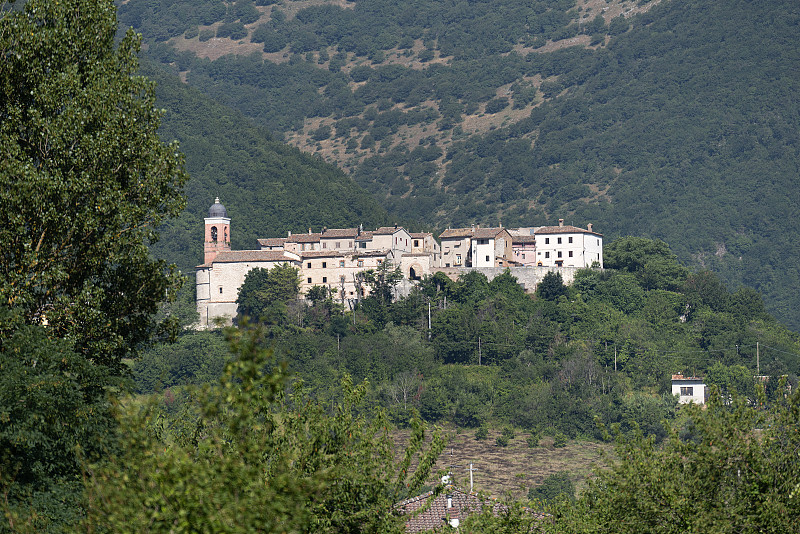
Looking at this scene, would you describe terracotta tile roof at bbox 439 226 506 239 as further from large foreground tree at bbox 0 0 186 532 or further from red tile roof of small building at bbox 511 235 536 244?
large foreground tree at bbox 0 0 186 532

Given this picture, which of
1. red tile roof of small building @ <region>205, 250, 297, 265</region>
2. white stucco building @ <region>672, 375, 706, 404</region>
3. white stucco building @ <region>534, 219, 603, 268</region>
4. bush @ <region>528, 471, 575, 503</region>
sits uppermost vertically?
white stucco building @ <region>534, 219, 603, 268</region>

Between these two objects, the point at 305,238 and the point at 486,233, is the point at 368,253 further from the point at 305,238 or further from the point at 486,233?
the point at 486,233

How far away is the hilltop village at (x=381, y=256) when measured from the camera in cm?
10556

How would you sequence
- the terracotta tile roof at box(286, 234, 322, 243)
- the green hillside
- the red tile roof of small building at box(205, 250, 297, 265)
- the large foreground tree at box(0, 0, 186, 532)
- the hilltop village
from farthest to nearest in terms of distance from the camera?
the green hillside → the terracotta tile roof at box(286, 234, 322, 243) → the hilltop village → the red tile roof of small building at box(205, 250, 297, 265) → the large foreground tree at box(0, 0, 186, 532)

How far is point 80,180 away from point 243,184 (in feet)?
484

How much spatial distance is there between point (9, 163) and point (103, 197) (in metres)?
1.92

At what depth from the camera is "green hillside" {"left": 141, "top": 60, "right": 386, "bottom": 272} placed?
147750 mm

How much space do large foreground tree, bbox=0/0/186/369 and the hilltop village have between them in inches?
3079

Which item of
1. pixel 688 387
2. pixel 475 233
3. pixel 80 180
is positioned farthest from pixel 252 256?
pixel 80 180

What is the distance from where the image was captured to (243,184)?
6658 inches

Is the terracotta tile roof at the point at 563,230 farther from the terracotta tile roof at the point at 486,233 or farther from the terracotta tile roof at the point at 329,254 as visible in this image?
the terracotta tile roof at the point at 329,254

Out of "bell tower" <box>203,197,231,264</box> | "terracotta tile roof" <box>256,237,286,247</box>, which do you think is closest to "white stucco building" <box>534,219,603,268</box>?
"terracotta tile roof" <box>256,237,286,247</box>

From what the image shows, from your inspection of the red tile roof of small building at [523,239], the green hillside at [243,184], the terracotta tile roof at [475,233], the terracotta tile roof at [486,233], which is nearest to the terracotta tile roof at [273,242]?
the terracotta tile roof at [475,233]

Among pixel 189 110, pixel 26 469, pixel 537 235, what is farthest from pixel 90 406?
pixel 189 110
